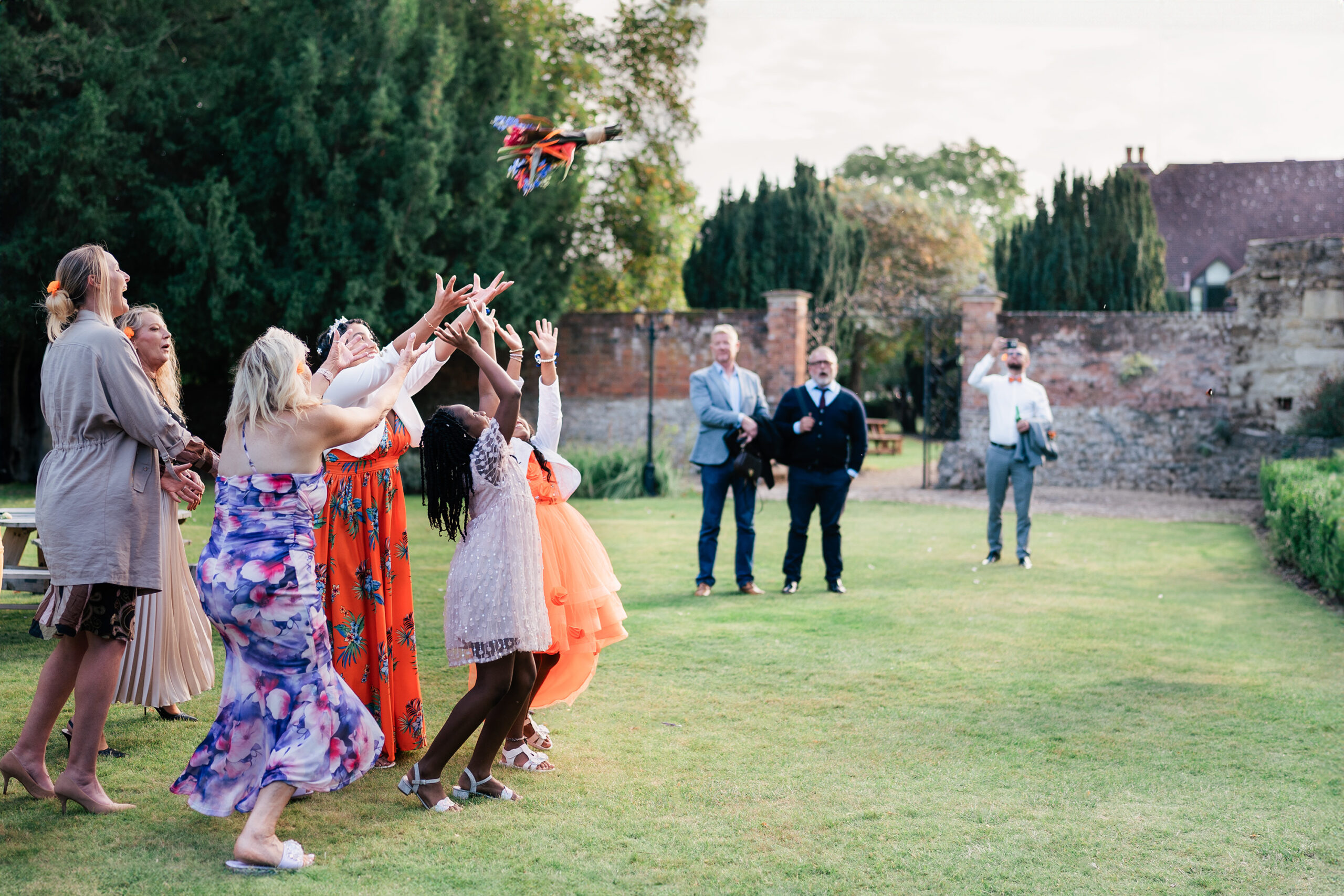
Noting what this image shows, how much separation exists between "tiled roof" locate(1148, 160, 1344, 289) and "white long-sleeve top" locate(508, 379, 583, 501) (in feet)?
140

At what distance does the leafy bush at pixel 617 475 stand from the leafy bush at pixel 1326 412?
10.1 metres

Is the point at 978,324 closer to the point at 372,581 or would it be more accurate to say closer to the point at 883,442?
the point at 883,442

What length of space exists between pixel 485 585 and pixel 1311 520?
827cm

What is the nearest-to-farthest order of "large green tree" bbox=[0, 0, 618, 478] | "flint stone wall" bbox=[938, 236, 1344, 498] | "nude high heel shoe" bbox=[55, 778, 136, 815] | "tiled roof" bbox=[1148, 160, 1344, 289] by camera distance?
"nude high heel shoe" bbox=[55, 778, 136, 815] → "large green tree" bbox=[0, 0, 618, 478] → "flint stone wall" bbox=[938, 236, 1344, 498] → "tiled roof" bbox=[1148, 160, 1344, 289]

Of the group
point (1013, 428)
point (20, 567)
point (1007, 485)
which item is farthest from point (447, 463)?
point (1013, 428)

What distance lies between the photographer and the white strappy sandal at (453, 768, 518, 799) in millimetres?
4527

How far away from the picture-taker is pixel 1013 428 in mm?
10867

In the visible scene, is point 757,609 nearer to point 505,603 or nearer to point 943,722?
point 943,722

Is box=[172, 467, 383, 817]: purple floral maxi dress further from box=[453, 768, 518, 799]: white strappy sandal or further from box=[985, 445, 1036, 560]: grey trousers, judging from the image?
box=[985, 445, 1036, 560]: grey trousers

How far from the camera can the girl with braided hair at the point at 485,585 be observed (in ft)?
14.3

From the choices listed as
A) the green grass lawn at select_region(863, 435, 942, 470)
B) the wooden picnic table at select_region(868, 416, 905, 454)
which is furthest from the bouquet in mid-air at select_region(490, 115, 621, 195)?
the wooden picnic table at select_region(868, 416, 905, 454)

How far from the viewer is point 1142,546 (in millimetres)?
12617

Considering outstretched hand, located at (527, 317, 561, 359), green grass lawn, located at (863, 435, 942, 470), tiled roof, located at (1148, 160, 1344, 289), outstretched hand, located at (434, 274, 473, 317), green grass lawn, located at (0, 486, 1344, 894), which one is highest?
tiled roof, located at (1148, 160, 1344, 289)

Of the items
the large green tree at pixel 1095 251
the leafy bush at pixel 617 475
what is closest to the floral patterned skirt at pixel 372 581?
the leafy bush at pixel 617 475
